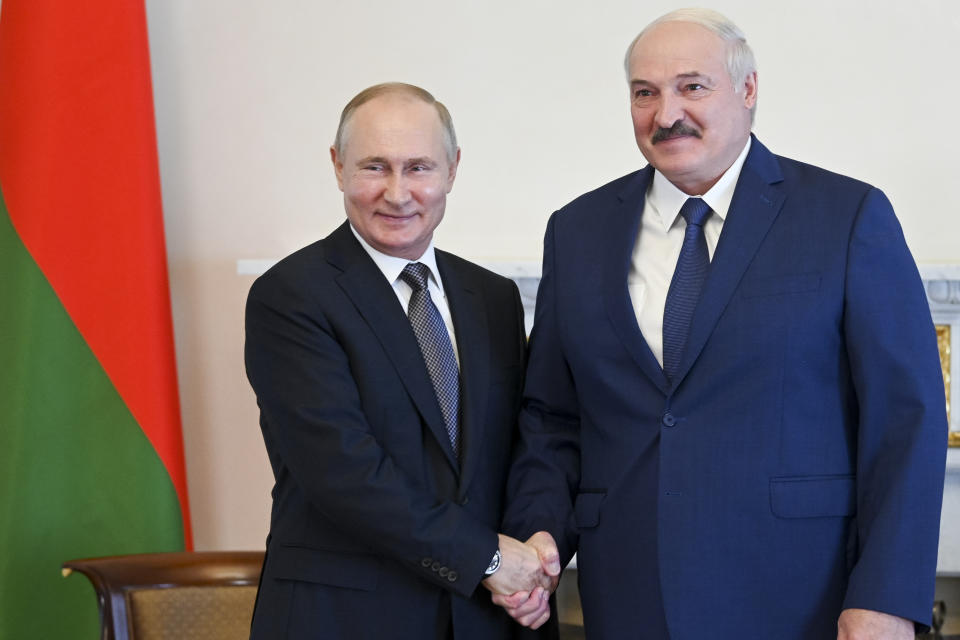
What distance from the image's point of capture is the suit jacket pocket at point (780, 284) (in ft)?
5.90

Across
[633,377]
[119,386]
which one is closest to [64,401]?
[119,386]

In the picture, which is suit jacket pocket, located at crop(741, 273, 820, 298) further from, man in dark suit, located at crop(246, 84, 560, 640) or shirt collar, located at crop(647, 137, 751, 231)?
man in dark suit, located at crop(246, 84, 560, 640)

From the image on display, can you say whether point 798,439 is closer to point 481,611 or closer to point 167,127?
point 481,611

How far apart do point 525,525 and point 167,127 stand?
2.26 m

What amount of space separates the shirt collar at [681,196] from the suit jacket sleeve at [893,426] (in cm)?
23

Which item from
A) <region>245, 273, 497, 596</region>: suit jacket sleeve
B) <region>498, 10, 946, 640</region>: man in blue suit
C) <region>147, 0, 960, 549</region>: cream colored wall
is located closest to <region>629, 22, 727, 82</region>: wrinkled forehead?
<region>498, 10, 946, 640</region>: man in blue suit

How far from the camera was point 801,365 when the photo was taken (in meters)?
1.80

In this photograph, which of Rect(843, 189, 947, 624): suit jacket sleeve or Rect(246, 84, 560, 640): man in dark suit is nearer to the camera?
Rect(843, 189, 947, 624): suit jacket sleeve

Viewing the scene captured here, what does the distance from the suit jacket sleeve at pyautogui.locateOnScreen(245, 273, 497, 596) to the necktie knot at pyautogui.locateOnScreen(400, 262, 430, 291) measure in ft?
0.62

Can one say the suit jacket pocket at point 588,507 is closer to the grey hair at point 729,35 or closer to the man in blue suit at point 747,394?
the man in blue suit at point 747,394

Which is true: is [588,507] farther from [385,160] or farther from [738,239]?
[385,160]

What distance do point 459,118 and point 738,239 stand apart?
188 cm

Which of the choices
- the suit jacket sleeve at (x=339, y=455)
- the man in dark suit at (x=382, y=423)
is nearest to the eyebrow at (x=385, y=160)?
the man in dark suit at (x=382, y=423)

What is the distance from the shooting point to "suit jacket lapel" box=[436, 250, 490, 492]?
1.99 metres
